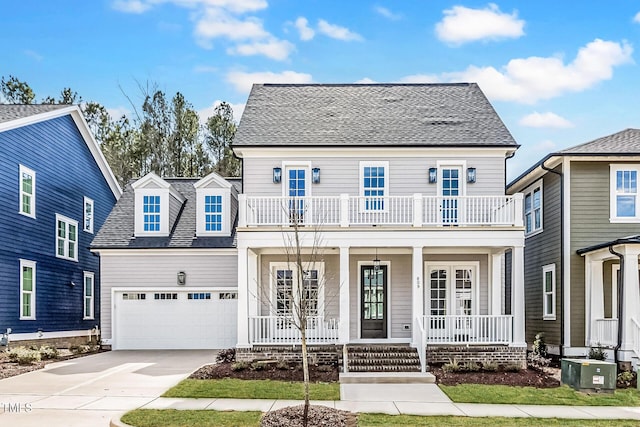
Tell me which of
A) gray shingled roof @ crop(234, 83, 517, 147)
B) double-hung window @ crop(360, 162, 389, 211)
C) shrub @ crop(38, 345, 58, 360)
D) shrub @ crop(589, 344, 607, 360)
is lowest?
shrub @ crop(38, 345, 58, 360)

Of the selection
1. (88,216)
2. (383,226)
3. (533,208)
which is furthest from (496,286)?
(88,216)

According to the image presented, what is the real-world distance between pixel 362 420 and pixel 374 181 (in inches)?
372

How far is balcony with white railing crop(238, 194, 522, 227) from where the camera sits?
16.9 metres

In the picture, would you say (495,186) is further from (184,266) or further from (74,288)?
(74,288)

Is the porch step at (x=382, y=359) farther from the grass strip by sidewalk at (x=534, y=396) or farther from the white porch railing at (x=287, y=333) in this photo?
the grass strip by sidewalk at (x=534, y=396)

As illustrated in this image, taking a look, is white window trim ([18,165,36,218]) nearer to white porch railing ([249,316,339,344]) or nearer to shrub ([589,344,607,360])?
white porch railing ([249,316,339,344])

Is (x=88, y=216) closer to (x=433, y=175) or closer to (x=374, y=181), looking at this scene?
(x=374, y=181)

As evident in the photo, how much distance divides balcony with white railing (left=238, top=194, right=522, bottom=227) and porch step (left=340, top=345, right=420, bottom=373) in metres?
3.16

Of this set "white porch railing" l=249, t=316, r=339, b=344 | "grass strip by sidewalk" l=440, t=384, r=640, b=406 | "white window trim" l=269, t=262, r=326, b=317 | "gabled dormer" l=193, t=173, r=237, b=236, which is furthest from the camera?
"gabled dormer" l=193, t=173, r=237, b=236

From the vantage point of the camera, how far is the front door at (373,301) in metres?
18.7

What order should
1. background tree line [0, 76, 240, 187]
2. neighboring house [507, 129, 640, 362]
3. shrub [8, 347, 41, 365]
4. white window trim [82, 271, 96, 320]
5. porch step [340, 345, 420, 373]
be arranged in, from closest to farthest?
porch step [340, 345, 420, 373]
shrub [8, 347, 41, 365]
neighboring house [507, 129, 640, 362]
white window trim [82, 271, 96, 320]
background tree line [0, 76, 240, 187]

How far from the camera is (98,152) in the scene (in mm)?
26812

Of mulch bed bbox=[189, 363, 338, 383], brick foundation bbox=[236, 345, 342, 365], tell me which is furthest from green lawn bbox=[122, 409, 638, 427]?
brick foundation bbox=[236, 345, 342, 365]

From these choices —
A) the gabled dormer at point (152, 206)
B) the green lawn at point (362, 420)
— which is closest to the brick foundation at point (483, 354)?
the green lawn at point (362, 420)
